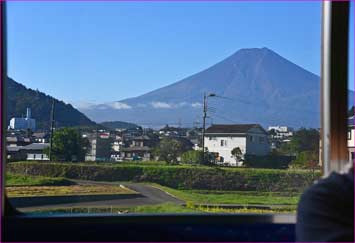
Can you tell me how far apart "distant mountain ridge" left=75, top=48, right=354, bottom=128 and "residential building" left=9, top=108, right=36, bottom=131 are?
0.25 m

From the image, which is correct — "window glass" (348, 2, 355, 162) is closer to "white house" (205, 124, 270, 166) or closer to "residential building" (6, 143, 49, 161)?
"white house" (205, 124, 270, 166)

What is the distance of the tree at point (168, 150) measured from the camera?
2225 millimetres

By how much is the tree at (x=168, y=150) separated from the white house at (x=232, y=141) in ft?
0.52

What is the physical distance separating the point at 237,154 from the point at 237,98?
0.30m

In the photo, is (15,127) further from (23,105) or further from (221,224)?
(221,224)

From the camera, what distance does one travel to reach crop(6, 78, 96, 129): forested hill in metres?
1.91

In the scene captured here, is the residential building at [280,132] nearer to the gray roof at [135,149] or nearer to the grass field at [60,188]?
the gray roof at [135,149]

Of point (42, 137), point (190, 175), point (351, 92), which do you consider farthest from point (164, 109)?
point (351, 92)

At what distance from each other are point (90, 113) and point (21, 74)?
0.39m

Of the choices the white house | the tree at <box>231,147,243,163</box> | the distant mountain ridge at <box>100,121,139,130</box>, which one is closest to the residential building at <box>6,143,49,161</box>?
the distant mountain ridge at <box>100,121,139,130</box>

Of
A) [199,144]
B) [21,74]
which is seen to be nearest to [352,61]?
[199,144]

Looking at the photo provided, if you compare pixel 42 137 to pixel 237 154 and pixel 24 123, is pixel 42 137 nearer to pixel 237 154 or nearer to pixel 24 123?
pixel 24 123

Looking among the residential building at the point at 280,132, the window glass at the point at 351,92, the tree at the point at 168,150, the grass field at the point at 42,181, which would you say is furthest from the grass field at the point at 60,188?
the window glass at the point at 351,92

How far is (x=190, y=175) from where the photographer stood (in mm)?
2289
